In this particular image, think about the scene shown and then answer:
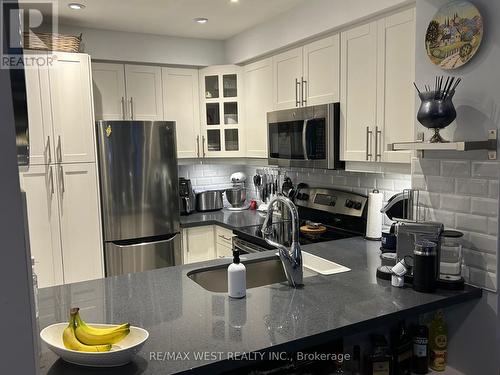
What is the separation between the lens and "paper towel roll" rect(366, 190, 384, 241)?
2564 mm

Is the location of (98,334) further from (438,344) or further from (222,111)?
(222,111)

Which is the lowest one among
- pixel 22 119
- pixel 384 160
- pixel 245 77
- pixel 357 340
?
pixel 357 340

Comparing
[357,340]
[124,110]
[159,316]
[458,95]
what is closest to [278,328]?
[159,316]

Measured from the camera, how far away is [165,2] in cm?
278

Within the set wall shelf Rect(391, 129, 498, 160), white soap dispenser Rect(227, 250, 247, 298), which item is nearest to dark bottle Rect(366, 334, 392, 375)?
white soap dispenser Rect(227, 250, 247, 298)

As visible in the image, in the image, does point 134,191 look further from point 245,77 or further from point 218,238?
point 245,77

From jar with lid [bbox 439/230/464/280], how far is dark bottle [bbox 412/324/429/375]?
27cm

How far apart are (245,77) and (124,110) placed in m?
1.09

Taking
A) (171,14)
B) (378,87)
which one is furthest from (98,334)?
(171,14)

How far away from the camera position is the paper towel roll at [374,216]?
256cm

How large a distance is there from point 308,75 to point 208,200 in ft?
5.54

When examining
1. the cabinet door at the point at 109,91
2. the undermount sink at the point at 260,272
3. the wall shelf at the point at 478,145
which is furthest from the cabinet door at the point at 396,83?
the cabinet door at the point at 109,91

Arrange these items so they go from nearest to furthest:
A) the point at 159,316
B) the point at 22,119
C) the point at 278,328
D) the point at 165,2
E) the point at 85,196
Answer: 1. the point at 22,119
2. the point at 278,328
3. the point at 159,316
4. the point at 165,2
5. the point at 85,196

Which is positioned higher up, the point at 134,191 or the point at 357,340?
the point at 134,191
